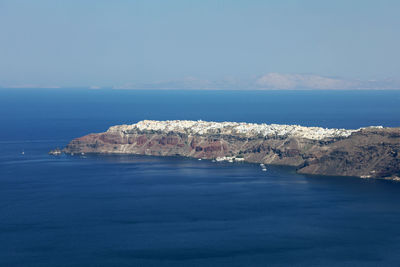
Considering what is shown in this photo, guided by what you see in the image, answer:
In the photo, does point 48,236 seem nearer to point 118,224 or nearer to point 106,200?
point 118,224

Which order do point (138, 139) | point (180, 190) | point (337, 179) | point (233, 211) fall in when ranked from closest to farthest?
point (233, 211), point (180, 190), point (337, 179), point (138, 139)

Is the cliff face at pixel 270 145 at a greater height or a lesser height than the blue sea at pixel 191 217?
greater

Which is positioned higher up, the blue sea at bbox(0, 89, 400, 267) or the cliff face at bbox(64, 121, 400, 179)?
the cliff face at bbox(64, 121, 400, 179)

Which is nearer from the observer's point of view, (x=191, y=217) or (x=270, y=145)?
(x=191, y=217)

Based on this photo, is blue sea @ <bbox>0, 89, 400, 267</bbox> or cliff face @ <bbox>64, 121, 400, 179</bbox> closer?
blue sea @ <bbox>0, 89, 400, 267</bbox>

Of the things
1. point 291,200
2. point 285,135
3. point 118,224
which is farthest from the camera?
point 285,135

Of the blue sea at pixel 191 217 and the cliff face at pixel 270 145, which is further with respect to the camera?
the cliff face at pixel 270 145

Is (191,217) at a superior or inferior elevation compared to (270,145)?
inferior

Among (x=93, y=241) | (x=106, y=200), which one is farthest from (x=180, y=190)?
(x=93, y=241)
